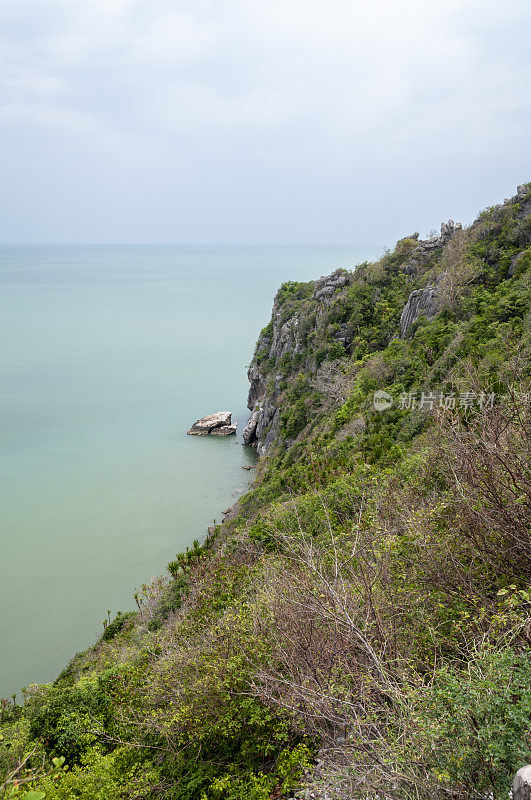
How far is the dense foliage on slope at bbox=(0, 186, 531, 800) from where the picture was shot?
13.5 feet

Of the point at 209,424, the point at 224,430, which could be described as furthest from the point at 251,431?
the point at 209,424

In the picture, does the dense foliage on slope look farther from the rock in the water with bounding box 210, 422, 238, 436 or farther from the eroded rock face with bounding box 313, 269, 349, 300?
the rock in the water with bounding box 210, 422, 238, 436

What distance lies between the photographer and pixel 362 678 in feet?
16.4

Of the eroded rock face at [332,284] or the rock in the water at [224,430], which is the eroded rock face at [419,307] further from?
the rock in the water at [224,430]

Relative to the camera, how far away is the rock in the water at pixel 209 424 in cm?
4412

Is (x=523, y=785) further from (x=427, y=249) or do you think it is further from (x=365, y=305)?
(x=427, y=249)

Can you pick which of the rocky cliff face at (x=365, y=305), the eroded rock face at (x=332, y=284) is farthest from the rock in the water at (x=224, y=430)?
the eroded rock face at (x=332, y=284)

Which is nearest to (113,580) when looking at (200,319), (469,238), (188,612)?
(188,612)

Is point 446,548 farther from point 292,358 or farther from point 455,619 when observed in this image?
point 292,358

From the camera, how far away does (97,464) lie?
36.7 metres

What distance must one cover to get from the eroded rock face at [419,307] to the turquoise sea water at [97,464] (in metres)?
16.0

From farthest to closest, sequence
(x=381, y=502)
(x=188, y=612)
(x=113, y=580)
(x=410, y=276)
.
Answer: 1. (x=410, y=276)
2. (x=113, y=580)
3. (x=188, y=612)
4. (x=381, y=502)

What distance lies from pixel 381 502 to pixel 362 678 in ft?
18.8

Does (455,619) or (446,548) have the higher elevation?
(446,548)
